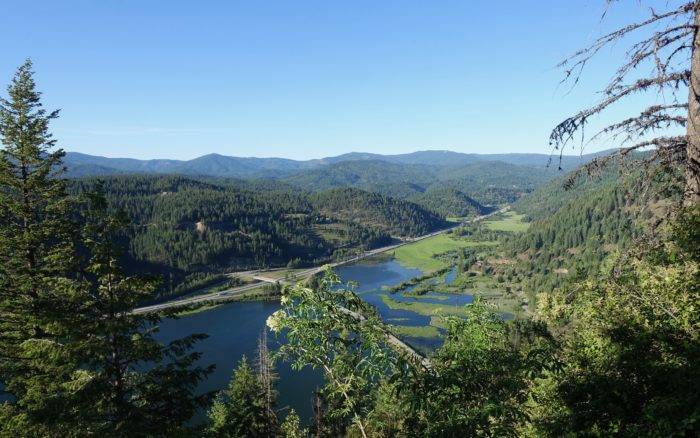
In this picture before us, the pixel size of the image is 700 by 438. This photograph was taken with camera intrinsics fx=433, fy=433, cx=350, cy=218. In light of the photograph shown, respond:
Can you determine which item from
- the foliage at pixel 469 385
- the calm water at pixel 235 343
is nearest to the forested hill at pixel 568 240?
the calm water at pixel 235 343

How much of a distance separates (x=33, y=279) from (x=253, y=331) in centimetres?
9434

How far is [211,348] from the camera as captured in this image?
9188 cm

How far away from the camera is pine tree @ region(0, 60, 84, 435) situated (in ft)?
38.1

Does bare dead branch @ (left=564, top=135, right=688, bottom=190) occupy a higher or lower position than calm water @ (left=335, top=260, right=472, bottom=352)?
higher

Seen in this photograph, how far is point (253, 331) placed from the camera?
104375 millimetres

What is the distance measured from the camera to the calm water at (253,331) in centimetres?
7088

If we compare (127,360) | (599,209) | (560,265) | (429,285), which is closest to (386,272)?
(429,285)

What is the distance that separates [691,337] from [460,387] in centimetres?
448

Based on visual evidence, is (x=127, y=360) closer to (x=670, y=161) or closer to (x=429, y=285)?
(x=670, y=161)

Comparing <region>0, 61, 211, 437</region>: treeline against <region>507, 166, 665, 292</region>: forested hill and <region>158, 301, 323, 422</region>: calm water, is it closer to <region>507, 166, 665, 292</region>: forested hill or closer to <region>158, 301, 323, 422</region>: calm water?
<region>158, 301, 323, 422</region>: calm water

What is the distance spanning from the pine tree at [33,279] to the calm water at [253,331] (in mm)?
35514

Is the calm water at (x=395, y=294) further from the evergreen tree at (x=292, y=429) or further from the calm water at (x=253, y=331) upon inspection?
the evergreen tree at (x=292, y=429)

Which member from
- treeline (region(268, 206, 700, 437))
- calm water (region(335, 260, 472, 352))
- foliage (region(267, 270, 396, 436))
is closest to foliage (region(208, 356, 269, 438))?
calm water (region(335, 260, 472, 352))

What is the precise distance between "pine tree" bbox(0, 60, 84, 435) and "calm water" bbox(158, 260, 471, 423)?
35.5m
